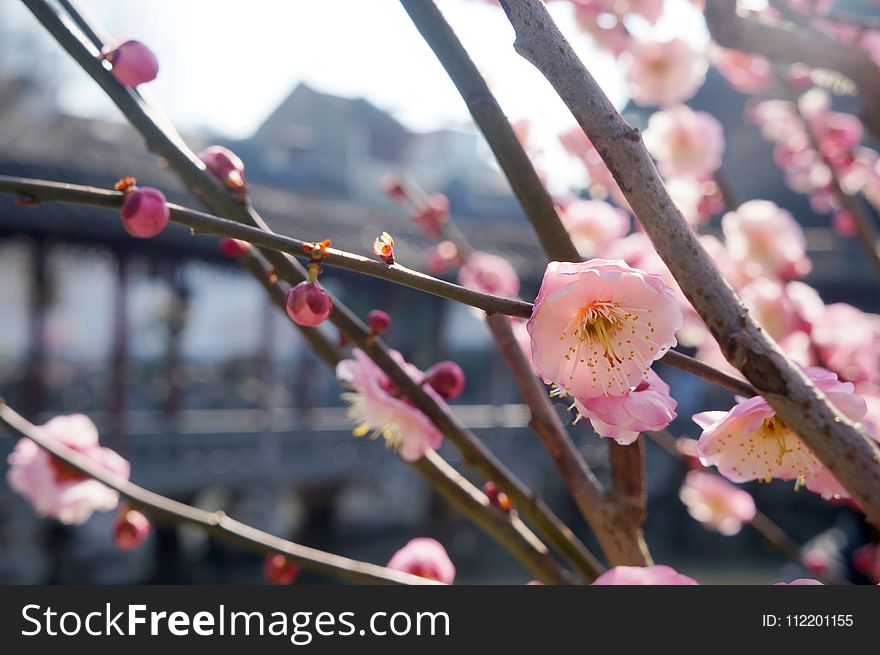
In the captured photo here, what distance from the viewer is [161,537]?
6.10 m

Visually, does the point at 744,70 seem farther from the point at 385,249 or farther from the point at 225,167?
the point at 385,249

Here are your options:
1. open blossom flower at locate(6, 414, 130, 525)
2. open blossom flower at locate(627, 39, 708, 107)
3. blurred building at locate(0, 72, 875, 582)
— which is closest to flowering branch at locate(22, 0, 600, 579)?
open blossom flower at locate(6, 414, 130, 525)

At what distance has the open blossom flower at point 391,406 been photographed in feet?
2.24

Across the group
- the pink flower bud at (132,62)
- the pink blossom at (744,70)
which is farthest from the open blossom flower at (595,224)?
the pink flower bud at (132,62)

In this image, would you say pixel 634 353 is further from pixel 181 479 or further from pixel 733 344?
pixel 181 479

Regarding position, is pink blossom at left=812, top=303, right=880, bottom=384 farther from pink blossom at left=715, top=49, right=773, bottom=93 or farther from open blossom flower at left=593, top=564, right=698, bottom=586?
open blossom flower at left=593, top=564, right=698, bottom=586

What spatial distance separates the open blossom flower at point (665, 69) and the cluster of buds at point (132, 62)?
1.39m

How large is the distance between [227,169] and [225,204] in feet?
0.11

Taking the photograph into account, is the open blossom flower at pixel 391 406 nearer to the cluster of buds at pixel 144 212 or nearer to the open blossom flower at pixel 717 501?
the cluster of buds at pixel 144 212

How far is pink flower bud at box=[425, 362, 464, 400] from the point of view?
2.22 feet

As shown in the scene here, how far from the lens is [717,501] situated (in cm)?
212

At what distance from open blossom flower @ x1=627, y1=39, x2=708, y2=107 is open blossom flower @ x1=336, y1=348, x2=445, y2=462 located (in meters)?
1.29

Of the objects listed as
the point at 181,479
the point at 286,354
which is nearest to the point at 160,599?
the point at 181,479

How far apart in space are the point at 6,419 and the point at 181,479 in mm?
4865
